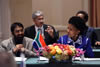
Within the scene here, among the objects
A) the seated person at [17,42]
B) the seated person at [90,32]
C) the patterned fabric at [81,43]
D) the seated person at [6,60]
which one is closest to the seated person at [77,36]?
the patterned fabric at [81,43]

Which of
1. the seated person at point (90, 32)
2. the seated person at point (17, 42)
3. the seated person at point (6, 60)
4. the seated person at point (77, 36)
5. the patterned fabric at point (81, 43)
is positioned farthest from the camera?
the seated person at point (90, 32)

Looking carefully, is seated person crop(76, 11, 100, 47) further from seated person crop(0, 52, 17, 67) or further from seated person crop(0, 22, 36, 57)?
seated person crop(0, 52, 17, 67)

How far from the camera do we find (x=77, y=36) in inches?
135

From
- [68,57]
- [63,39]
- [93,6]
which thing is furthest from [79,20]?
[93,6]

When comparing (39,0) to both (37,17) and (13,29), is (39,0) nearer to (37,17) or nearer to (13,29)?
(37,17)

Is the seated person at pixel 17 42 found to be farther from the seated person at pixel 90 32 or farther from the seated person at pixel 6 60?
the seated person at pixel 6 60

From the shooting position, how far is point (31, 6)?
6.70 metres

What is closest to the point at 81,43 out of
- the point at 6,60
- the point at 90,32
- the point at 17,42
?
the point at 17,42

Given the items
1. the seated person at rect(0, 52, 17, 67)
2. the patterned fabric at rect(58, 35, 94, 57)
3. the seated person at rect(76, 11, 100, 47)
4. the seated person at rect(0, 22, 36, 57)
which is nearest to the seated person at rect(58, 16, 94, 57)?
the patterned fabric at rect(58, 35, 94, 57)

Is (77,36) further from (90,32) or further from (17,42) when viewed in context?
(90,32)

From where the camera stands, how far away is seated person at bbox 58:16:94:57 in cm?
331

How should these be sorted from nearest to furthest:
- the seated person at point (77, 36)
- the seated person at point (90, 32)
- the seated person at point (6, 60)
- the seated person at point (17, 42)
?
the seated person at point (6, 60)
the seated person at point (77, 36)
the seated person at point (17, 42)
the seated person at point (90, 32)

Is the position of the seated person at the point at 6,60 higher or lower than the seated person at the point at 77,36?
higher

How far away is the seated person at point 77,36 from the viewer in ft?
10.9
